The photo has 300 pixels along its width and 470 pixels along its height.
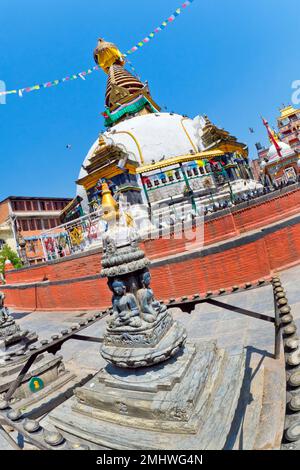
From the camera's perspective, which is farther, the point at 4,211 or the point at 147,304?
the point at 4,211


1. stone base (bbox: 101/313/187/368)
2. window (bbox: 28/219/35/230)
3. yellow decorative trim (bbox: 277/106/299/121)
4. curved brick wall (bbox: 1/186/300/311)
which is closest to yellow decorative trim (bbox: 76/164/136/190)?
curved brick wall (bbox: 1/186/300/311)

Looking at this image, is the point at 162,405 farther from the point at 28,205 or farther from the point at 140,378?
the point at 28,205

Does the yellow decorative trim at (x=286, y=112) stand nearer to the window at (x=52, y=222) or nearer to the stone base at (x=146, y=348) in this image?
the window at (x=52, y=222)

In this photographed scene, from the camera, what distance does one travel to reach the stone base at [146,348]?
123 inches

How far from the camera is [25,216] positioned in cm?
3728

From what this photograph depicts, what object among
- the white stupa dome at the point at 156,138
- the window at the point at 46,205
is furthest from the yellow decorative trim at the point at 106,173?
the window at the point at 46,205

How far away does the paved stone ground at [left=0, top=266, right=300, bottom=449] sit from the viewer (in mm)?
4688

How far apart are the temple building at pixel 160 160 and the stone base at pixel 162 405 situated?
8.63 meters

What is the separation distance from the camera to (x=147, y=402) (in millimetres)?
2877

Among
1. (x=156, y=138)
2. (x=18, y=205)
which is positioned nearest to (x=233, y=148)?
(x=156, y=138)

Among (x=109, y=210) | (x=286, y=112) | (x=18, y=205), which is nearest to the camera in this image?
(x=109, y=210)

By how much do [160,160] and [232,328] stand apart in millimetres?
12664
